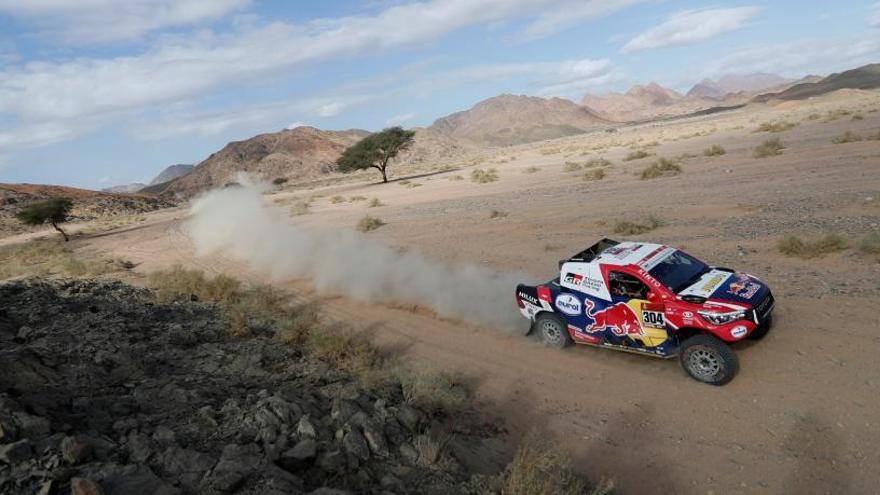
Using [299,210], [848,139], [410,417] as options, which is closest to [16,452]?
[410,417]

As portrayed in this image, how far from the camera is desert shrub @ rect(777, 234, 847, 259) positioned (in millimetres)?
11820

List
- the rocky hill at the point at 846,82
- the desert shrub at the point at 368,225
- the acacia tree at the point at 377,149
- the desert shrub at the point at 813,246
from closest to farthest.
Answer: the desert shrub at the point at 813,246 → the desert shrub at the point at 368,225 → the acacia tree at the point at 377,149 → the rocky hill at the point at 846,82

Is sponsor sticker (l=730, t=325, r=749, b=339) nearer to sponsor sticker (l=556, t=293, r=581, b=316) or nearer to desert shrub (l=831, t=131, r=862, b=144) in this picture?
sponsor sticker (l=556, t=293, r=581, b=316)

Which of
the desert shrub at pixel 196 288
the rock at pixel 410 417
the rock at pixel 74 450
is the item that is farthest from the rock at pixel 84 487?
the desert shrub at pixel 196 288

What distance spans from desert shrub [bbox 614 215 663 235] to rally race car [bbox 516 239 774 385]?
23.1 ft

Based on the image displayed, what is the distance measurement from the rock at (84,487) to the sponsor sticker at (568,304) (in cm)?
724

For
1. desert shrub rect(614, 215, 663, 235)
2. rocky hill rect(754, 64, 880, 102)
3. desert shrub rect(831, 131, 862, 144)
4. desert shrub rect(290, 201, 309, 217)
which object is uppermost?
rocky hill rect(754, 64, 880, 102)

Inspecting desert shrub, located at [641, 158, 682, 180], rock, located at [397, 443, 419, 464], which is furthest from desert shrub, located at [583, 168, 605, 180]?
rock, located at [397, 443, 419, 464]

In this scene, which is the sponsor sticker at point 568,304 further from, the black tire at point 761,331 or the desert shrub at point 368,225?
the desert shrub at point 368,225

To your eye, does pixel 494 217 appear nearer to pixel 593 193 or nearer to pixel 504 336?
pixel 593 193

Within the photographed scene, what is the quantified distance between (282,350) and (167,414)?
3417 millimetres

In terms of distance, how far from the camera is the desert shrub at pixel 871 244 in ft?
36.3

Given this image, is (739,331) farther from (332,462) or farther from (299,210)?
(299,210)

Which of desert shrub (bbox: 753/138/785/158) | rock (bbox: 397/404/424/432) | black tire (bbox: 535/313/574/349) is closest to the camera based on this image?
rock (bbox: 397/404/424/432)
